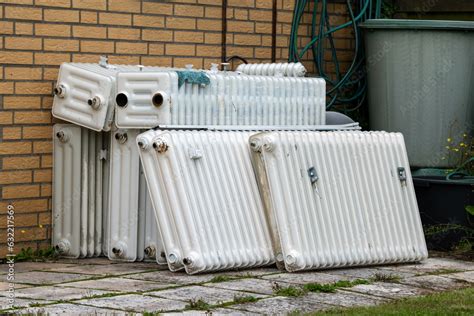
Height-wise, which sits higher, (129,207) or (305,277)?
(129,207)

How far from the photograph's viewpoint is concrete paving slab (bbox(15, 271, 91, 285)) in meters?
6.39

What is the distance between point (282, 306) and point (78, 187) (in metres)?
2.09

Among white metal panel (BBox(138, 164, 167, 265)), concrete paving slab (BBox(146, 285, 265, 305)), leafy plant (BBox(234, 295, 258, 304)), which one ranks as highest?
white metal panel (BBox(138, 164, 167, 265))

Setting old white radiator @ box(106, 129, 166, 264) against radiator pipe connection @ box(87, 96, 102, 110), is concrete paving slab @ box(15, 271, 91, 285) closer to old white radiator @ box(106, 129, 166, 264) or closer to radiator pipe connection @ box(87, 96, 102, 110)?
old white radiator @ box(106, 129, 166, 264)

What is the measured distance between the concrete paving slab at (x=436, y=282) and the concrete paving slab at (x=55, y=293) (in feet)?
6.13

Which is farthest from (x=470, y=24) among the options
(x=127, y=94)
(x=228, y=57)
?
(x=127, y=94)

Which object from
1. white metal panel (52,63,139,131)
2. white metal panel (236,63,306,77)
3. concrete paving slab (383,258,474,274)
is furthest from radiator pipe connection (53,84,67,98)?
concrete paving slab (383,258,474,274)

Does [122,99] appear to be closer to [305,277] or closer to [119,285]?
[119,285]

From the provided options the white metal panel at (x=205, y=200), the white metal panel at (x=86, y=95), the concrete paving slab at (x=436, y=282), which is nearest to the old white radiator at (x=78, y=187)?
the white metal panel at (x=86, y=95)

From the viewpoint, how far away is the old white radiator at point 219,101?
22.9 feet

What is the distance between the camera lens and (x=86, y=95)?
23.5ft

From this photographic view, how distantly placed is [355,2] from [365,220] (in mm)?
2604

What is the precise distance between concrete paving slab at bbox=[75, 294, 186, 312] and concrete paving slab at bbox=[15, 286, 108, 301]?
154 millimetres

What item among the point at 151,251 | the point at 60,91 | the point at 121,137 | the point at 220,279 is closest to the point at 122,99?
the point at 121,137
